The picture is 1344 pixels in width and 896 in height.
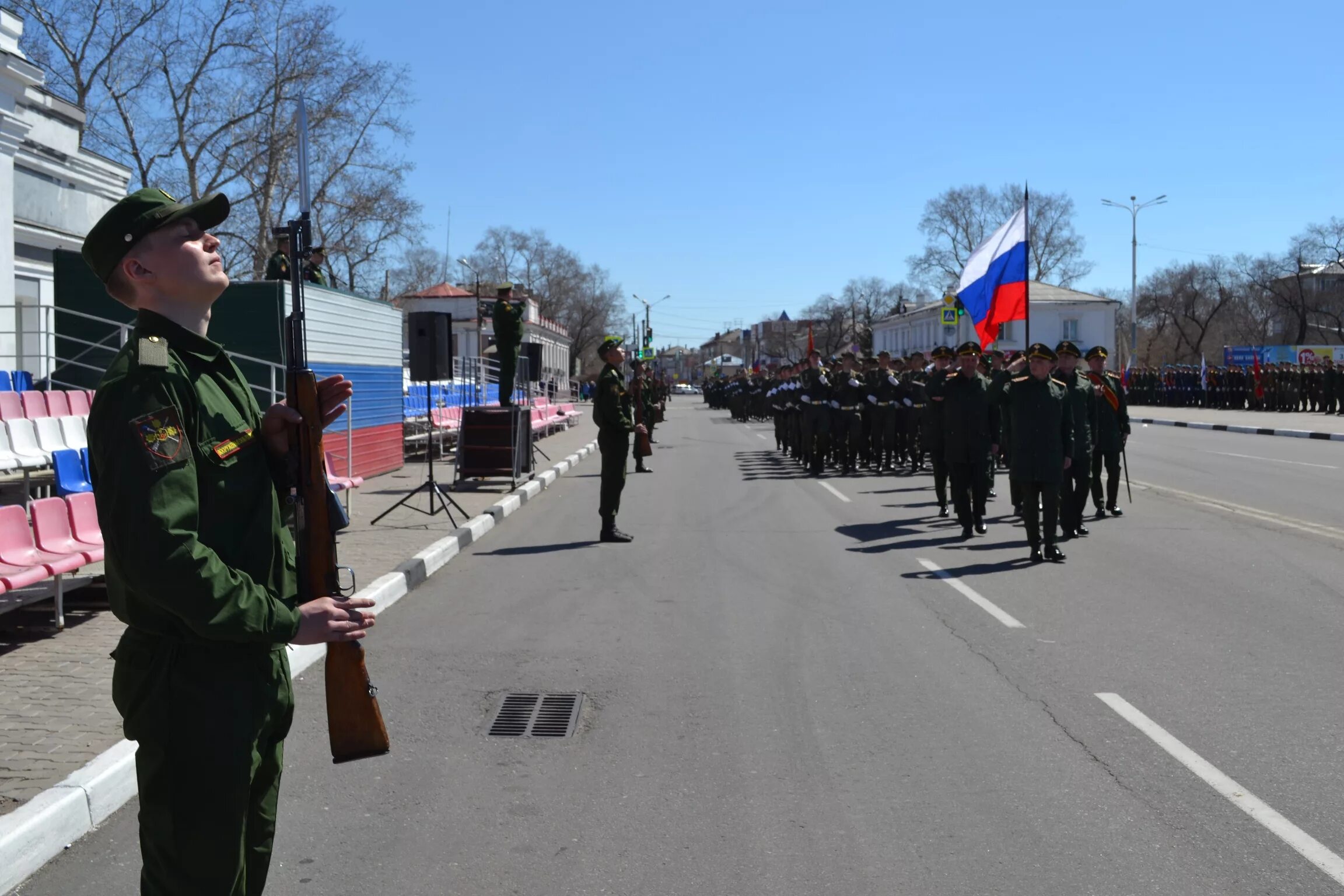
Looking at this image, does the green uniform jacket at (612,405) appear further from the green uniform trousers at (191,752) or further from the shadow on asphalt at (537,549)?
the green uniform trousers at (191,752)

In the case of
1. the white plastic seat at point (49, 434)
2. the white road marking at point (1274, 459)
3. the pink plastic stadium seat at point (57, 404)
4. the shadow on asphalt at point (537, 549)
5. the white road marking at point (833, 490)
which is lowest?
the shadow on asphalt at point (537, 549)

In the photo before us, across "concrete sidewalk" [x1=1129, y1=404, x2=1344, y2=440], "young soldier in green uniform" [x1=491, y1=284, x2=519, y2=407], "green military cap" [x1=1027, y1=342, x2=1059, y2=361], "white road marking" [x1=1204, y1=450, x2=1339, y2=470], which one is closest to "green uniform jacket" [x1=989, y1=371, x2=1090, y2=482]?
"green military cap" [x1=1027, y1=342, x2=1059, y2=361]

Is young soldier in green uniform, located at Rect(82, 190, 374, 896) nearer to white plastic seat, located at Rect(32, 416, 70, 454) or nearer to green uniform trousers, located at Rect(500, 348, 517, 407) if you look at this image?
white plastic seat, located at Rect(32, 416, 70, 454)

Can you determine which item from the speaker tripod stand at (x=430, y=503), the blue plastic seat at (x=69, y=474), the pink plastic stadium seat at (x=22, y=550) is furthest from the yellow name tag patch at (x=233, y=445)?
the speaker tripod stand at (x=430, y=503)

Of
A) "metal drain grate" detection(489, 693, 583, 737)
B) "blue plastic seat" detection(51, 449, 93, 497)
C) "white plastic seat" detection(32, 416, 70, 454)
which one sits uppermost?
"white plastic seat" detection(32, 416, 70, 454)

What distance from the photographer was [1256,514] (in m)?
14.2

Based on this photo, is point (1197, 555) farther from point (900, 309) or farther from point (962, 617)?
point (900, 309)

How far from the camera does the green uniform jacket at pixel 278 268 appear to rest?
1616cm

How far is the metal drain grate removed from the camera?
5879 mm

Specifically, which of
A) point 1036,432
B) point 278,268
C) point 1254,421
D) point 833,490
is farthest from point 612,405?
point 1254,421

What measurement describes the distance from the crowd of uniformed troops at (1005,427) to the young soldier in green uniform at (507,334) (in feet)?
19.8

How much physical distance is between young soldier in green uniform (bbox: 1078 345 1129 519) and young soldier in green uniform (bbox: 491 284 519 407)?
788 centimetres

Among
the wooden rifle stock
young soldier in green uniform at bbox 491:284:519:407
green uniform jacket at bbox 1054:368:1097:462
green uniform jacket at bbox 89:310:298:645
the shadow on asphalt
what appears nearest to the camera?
green uniform jacket at bbox 89:310:298:645

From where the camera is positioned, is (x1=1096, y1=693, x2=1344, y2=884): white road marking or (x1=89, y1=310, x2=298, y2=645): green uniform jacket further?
(x1=1096, y1=693, x2=1344, y2=884): white road marking
